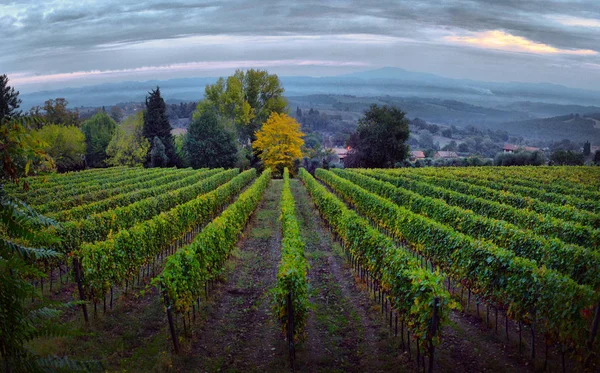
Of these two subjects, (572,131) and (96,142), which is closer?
(96,142)

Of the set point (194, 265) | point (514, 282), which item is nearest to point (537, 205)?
point (514, 282)

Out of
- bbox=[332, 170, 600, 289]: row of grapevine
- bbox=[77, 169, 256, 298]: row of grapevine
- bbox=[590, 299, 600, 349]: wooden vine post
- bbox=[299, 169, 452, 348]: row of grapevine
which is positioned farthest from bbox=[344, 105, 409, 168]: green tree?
bbox=[590, 299, 600, 349]: wooden vine post

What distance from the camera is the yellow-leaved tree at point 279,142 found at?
6047 centimetres

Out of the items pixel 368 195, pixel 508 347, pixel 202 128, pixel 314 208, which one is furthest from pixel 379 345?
pixel 202 128

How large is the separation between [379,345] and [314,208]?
19.6 metres

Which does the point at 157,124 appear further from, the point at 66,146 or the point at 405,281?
the point at 405,281

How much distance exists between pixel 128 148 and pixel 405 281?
193ft

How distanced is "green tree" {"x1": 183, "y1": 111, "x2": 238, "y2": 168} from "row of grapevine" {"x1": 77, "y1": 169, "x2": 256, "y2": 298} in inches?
1827

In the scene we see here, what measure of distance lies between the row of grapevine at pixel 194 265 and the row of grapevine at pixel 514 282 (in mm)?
6704

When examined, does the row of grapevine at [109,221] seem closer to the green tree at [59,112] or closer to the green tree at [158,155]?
the green tree at [158,155]

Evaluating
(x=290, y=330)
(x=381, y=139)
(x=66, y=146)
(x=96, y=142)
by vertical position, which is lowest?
(x=290, y=330)

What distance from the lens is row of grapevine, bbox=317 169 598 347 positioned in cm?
746

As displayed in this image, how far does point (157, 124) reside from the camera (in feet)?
A: 207

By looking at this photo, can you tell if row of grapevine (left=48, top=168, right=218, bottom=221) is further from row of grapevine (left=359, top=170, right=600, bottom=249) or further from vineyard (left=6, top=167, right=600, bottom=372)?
row of grapevine (left=359, top=170, right=600, bottom=249)
